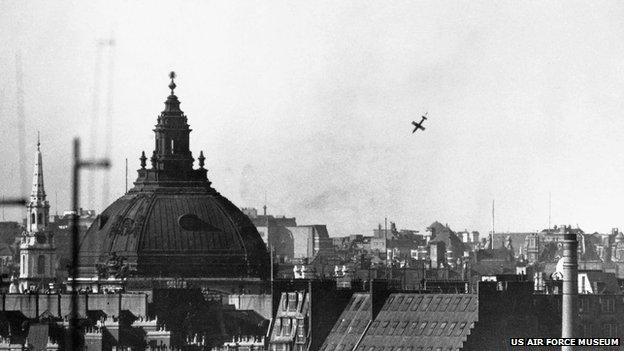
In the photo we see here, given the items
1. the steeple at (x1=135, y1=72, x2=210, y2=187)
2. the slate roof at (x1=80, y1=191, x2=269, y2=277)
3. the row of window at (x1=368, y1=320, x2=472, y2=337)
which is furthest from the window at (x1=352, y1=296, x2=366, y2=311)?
the steeple at (x1=135, y1=72, x2=210, y2=187)

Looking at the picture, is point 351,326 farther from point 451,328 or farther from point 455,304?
point 451,328

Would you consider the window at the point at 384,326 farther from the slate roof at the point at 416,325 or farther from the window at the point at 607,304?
the window at the point at 607,304

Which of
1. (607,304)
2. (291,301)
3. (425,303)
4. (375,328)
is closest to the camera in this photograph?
(425,303)

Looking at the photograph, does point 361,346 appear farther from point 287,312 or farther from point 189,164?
point 189,164

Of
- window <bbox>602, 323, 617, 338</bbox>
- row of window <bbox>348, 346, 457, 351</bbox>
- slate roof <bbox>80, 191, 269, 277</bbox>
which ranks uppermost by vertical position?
slate roof <bbox>80, 191, 269, 277</bbox>

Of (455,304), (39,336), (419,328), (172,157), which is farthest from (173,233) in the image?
(419,328)

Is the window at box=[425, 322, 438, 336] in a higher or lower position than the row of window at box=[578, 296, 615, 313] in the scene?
lower

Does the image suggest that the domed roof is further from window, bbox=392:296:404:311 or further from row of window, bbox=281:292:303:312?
window, bbox=392:296:404:311
